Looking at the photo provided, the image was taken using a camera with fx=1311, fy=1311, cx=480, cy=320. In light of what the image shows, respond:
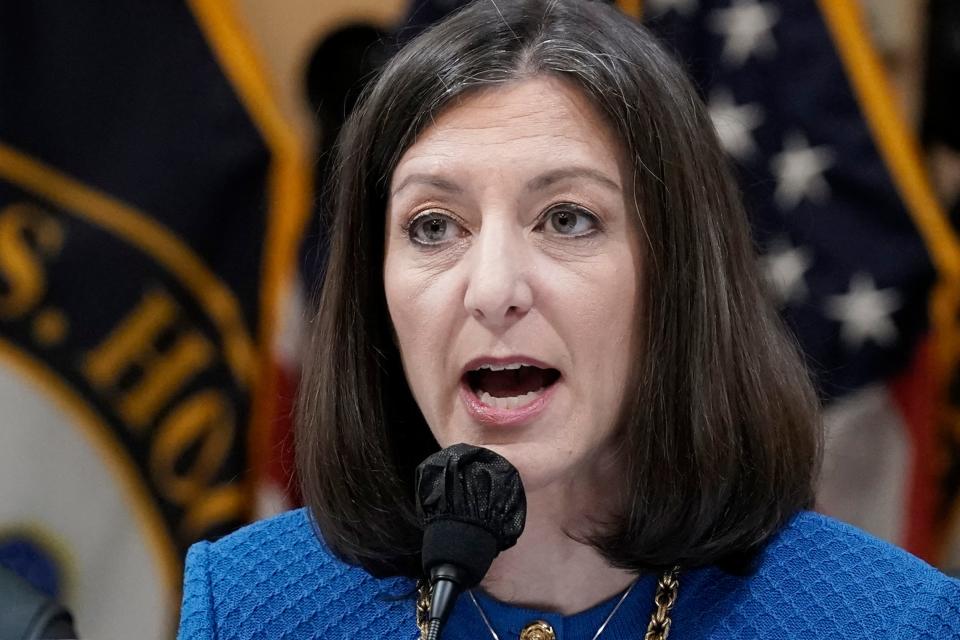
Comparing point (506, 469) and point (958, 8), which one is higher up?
point (958, 8)

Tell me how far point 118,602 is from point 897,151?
6.63 feet

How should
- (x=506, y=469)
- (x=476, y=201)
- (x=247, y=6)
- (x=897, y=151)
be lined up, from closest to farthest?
(x=506, y=469), (x=476, y=201), (x=897, y=151), (x=247, y=6)

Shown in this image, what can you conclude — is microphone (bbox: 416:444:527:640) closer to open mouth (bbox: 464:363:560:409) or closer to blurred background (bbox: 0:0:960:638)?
open mouth (bbox: 464:363:560:409)

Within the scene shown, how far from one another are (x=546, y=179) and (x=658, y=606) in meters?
0.56

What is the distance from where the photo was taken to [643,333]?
159 cm

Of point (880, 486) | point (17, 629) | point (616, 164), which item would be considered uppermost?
point (616, 164)

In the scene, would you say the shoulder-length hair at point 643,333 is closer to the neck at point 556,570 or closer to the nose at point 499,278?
the neck at point 556,570

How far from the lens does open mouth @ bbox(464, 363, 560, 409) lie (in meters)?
1.53

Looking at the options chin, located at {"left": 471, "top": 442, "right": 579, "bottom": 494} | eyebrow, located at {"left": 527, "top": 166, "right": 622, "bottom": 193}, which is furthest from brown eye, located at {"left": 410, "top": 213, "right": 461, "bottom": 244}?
chin, located at {"left": 471, "top": 442, "right": 579, "bottom": 494}

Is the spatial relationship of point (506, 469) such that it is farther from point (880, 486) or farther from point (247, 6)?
point (247, 6)

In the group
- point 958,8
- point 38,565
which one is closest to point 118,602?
point 38,565

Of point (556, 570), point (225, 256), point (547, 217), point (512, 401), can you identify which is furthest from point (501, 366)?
point (225, 256)

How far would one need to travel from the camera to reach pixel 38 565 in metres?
2.95

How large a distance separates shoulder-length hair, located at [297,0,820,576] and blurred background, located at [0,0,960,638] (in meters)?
1.17
